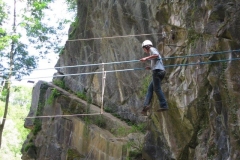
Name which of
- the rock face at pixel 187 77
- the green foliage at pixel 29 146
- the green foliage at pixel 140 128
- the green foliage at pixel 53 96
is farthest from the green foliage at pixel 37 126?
the green foliage at pixel 140 128

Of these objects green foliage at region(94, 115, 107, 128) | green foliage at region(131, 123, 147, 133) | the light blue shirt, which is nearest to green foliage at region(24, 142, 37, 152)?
green foliage at region(94, 115, 107, 128)

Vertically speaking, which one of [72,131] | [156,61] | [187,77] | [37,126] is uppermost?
[156,61]

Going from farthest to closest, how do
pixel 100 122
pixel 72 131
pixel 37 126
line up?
pixel 37 126 → pixel 72 131 → pixel 100 122

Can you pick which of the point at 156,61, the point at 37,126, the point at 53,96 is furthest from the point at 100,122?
the point at 156,61

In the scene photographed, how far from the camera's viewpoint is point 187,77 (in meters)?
9.16

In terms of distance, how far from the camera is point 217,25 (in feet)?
27.5

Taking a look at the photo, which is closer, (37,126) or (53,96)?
(53,96)

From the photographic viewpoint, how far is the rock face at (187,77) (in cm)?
777

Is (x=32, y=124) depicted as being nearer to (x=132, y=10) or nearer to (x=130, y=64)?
(x=130, y=64)

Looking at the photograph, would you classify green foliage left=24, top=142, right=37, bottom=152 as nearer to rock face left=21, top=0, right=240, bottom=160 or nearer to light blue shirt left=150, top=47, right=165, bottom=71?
rock face left=21, top=0, right=240, bottom=160

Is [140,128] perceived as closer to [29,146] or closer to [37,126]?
[37,126]

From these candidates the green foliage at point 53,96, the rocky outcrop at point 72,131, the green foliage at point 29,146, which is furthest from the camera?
the green foliage at point 29,146

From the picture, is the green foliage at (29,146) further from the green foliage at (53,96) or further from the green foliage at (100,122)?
the green foliage at (100,122)

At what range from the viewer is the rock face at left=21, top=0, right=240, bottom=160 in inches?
306
